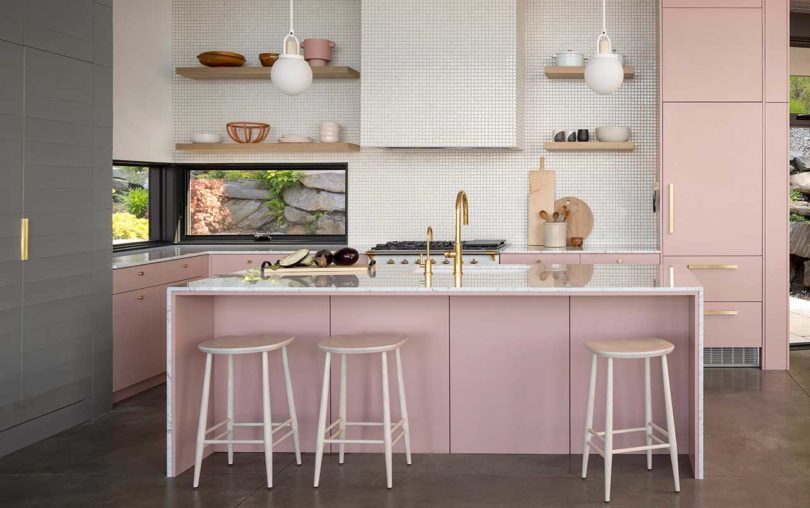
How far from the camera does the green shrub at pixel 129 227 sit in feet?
21.2

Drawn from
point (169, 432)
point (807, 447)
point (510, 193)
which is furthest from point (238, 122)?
point (807, 447)

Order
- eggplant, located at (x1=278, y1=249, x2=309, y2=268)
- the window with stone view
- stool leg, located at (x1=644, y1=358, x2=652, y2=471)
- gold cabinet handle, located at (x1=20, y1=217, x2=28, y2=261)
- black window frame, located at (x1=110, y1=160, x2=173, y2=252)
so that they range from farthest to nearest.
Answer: the window with stone view
black window frame, located at (x1=110, y1=160, x2=173, y2=252)
eggplant, located at (x1=278, y1=249, x2=309, y2=268)
gold cabinet handle, located at (x1=20, y1=217, x2=28, y2=261)
stool leg, located at (x1=644, y1=358, x2=652, y2=471)

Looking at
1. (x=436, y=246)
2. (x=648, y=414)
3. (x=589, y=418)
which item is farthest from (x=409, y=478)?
(x=436, y=246)

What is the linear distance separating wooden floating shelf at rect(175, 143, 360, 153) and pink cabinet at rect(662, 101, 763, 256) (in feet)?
7.56

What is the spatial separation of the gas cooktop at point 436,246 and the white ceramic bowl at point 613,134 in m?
1.07

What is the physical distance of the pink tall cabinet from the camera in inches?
242

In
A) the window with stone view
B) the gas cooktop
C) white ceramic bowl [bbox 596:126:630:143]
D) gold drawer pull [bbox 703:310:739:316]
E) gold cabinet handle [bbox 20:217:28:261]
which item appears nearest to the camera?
gold cabinet handle [bbox 20:217:28:261]

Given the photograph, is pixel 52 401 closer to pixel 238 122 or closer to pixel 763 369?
pixel 238 122

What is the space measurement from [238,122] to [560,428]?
3.81 meters

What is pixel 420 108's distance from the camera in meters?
6.32

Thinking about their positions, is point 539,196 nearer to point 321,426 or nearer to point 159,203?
point 159,203

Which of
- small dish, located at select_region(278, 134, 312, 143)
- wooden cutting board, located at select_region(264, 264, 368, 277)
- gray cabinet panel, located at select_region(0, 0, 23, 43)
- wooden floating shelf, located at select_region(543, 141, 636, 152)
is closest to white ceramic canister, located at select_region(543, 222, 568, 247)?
wooden floating shelf, located at select_region(543, 141, 636, 152)

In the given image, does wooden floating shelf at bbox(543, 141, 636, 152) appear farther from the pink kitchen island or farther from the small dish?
the pink kitchen island

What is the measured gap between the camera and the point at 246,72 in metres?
6.66
